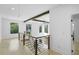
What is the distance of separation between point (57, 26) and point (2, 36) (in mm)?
1450

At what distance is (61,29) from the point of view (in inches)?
110

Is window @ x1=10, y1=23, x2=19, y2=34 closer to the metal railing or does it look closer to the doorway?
the metal railing

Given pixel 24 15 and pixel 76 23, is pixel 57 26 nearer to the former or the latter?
pixel 76 23

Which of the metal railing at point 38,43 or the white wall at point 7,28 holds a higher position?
the white wall at point 7,28

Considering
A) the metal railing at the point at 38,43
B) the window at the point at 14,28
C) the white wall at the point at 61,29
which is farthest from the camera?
the metal railing at the point at 38,43

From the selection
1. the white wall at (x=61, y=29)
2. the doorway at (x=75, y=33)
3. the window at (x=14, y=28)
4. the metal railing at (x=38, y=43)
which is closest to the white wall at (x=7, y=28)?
the window at (x=14, y=28)

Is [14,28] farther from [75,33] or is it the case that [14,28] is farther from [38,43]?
[75,33]

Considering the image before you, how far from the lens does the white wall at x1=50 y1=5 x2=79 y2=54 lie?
2559 millimetres

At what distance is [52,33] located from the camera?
9.43 ft

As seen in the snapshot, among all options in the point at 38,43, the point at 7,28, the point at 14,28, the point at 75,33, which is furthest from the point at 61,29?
the point at 7,28

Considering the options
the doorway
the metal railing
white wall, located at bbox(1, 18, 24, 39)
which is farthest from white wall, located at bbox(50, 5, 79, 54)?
white wall, located at bbox(1, 18, 24, 39)

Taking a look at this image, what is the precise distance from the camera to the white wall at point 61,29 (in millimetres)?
2559

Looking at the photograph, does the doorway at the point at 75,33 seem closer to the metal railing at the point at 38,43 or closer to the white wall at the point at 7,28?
the metal railing at the point at 38,43

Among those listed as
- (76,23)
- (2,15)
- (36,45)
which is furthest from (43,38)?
(2,15)
